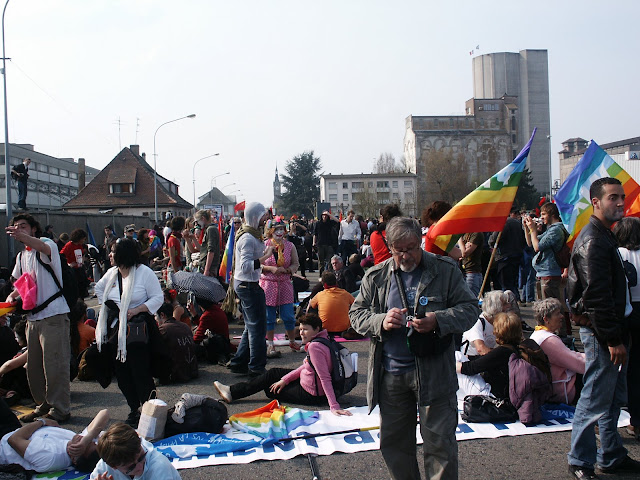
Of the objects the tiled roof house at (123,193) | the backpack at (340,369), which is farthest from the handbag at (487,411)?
the tiled roof house at (123,193)

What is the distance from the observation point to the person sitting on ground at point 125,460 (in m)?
3.67

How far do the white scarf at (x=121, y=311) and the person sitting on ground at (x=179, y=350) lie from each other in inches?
63.9

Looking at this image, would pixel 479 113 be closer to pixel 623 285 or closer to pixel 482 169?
pixel 482 169

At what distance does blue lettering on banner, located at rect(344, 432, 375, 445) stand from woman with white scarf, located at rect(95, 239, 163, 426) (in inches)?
77.0

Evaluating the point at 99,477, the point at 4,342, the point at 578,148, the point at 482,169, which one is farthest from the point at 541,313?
the point at 578,148

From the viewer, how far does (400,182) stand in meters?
97.2

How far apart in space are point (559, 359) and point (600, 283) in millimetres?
1971

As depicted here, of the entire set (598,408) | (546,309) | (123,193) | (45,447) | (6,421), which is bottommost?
(45,447)

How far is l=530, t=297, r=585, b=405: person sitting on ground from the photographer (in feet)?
18.6

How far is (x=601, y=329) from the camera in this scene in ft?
12.9

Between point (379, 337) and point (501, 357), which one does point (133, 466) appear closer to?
point (379, 337)

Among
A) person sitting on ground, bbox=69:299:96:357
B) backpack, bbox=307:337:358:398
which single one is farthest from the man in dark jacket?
person sitting on ground, bbox=69:299:96:357

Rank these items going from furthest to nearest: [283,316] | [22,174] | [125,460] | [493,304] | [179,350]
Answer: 1. [22,174]
2. [283,316]
3. [179,350]
4. [493,304]
5. [125,460]

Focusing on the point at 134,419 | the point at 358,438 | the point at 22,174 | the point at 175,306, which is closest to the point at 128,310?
the point at 134,419
